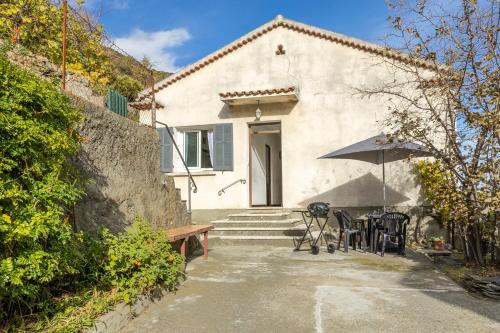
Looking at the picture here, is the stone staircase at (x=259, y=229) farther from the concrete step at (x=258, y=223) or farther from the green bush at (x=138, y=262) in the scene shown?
the green bush at (x=138, y=262)

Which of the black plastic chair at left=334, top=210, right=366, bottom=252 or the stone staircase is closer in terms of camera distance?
the black plastic chair at left=334, top=210, right=366, bottom=252

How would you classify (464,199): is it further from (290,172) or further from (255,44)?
(255,44)

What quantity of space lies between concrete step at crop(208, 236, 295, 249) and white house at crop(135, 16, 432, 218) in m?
1.90

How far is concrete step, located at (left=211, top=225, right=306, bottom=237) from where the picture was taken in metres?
8.55

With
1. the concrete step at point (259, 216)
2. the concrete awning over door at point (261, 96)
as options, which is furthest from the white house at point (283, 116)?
the concrete step at point (259, 216)

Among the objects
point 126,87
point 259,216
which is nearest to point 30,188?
point 259,216

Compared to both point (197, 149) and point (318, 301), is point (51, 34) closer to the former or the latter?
point (197, 149)

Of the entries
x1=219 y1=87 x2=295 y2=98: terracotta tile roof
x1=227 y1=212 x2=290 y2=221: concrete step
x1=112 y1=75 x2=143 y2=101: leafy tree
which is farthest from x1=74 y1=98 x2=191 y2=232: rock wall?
x1=112 y1=75 x2=143 y2=101: leafy tree

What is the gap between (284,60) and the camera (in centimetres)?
1038

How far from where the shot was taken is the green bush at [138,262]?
3.78 metres

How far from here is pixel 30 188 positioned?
9.21ft

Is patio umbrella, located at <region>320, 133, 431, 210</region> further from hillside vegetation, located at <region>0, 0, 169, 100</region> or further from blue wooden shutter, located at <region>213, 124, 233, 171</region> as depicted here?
hillside vegetation, located at <region>0, 0, 169, 100</region>

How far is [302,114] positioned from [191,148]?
11.5 ft

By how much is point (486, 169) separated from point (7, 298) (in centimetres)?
575
